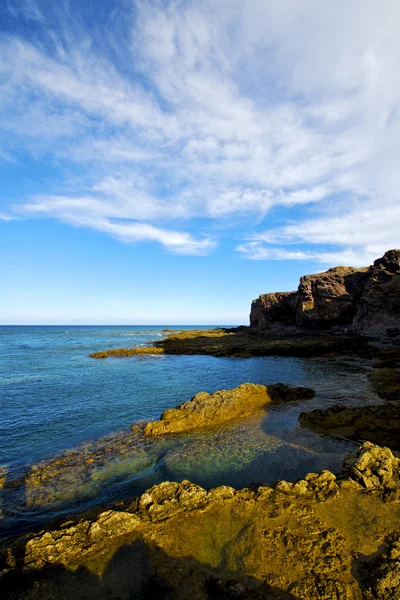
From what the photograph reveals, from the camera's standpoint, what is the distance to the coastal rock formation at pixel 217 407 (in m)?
13.9

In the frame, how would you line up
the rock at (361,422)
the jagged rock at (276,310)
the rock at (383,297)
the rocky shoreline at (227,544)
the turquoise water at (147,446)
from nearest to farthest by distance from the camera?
1. the rocky shoreline at (227,544)
2. the turquoise water at (147,446)
3. the rock at (361,422)
4. the rock at (383,297)
5. the jagged rock at (276,310)

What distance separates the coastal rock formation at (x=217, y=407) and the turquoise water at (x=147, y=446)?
1.20m

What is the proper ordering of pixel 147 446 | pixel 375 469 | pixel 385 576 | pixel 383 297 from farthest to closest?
1. pixel 383 297
2. pixel 147 446
3. pixel 375 469
4. pixel 385 576

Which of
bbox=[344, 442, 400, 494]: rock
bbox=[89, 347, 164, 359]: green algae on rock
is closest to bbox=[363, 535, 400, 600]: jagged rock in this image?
bbox=[344, 442, 400, 494]: rock

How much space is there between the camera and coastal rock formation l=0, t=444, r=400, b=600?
180 inches

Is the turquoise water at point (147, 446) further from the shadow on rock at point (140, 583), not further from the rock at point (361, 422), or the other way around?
the shadow on rock at point (140, 583)

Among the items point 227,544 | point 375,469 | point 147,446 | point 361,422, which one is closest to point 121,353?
point 147,446

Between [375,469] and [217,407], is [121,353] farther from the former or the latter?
[375,469]

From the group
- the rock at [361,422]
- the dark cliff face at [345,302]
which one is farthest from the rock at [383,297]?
the rock at [361,422]

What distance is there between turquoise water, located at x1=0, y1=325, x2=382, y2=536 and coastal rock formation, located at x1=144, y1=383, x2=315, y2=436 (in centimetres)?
120

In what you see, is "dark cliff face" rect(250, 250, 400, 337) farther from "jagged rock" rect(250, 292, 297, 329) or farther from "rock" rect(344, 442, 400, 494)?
"rock" rect(344, 442, 400, 494)

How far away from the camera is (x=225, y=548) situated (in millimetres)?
5461

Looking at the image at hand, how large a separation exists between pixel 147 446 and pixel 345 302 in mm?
60858

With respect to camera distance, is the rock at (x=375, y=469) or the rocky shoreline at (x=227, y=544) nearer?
the rocky shoreline at (x=227, y=544)
